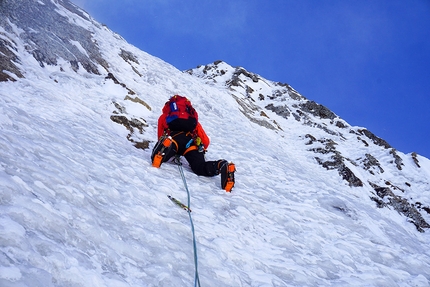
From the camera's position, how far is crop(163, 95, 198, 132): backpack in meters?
8.12

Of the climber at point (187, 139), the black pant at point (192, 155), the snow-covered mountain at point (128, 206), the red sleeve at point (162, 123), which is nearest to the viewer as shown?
the snow-covered mountain at point (128, 206)

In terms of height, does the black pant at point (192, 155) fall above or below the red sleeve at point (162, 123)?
below

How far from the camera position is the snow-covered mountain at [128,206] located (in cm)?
344

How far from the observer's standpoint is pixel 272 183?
1034 cm

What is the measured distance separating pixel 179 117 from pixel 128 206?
3551 millimetres

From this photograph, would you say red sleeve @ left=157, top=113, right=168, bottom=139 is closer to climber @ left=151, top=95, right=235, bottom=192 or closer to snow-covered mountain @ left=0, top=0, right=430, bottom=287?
climber @ left=151, top=95, right=235, bottom=192

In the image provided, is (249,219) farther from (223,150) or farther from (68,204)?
(223,150)

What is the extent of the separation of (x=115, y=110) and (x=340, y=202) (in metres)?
8.45

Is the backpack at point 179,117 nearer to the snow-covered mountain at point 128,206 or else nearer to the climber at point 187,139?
the climber at point 187,139

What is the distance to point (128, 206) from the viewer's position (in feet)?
16.6

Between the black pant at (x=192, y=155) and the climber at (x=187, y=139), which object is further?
the black pant at (x=192, y=155)

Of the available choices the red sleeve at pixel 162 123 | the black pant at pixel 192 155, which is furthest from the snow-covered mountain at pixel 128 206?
the red sleeve at pixel 162 123

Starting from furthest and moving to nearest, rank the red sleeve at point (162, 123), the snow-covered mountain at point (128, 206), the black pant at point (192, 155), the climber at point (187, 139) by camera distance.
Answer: the red sleeve at point (162, 123), the black pant at point (192, 155), the climber at point (187, 139), the snow-covered mountain at point (128, 206)

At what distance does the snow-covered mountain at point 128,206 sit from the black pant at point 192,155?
262 mm
